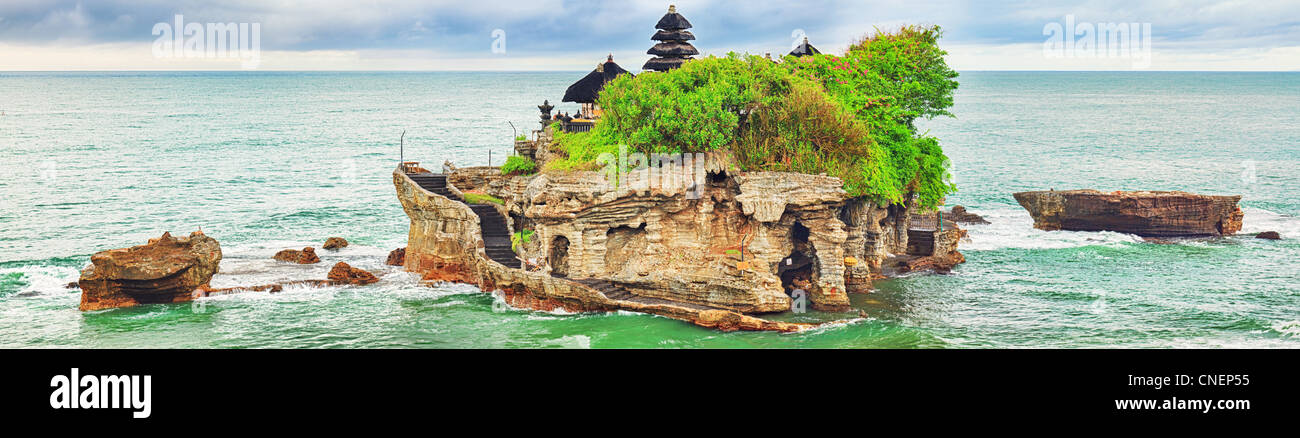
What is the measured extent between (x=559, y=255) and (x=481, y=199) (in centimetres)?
1004

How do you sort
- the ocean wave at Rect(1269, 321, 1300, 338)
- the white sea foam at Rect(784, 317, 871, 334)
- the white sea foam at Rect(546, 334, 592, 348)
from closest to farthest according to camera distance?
the white sea foam at Rect(546, 334, 592, 348)
the white sea foam at Rect(784, 317, 871, 334)
the ocean wave at Rect(1269, 321, 1300, 338)

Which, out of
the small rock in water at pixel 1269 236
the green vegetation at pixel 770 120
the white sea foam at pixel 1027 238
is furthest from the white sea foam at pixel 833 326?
the small rock in water at pixel 1269 236

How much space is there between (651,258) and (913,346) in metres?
12.4

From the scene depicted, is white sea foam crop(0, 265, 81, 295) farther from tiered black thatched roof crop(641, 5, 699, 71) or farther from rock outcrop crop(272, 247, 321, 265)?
tiered black thatched roof crop(641, 5, 699, 71)

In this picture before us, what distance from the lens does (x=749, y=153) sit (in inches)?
1818

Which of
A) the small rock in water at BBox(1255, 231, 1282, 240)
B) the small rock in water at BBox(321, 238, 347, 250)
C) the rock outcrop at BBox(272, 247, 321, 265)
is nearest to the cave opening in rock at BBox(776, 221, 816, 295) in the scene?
the rock outcrop at BBox(272, 247, 321, 265)

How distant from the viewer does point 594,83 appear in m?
59.1

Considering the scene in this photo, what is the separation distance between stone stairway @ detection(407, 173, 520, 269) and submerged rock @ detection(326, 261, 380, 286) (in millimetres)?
5952

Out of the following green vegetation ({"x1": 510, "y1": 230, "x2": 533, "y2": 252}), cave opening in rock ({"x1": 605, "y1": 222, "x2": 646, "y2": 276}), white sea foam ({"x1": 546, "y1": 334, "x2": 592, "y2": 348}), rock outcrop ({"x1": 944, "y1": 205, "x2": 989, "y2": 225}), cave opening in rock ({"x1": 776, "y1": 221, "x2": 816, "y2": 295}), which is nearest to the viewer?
white sea foam ({"x1": 546, "y1": 334, "x2": 592, "y2": 348})

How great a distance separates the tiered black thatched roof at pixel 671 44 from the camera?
184ft

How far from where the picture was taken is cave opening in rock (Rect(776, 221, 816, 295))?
4838 centimetres

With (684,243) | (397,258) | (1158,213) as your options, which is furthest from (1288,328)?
(397,258)

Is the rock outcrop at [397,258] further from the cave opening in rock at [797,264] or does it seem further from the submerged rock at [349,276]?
the cave opening in rock at [797,264]
